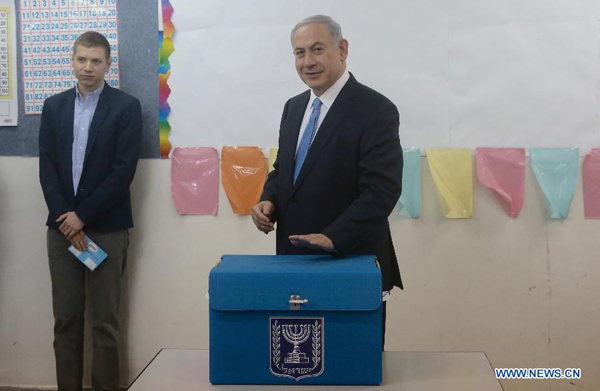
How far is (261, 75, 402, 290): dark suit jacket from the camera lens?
1748 millimetres

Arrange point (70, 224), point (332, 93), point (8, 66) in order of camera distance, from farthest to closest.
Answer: point (8, 66) < point (70, 224) < point (332, 93)

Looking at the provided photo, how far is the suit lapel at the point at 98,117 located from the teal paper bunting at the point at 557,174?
1.90 m

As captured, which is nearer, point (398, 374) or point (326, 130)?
point (398, 374)

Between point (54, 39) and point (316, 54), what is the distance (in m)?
1.77

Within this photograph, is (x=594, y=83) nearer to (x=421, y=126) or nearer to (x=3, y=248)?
(x=421, y=126)

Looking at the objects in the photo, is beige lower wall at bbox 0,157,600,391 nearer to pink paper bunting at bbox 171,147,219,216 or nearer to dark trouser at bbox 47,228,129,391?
pink paper bunting at bbox 171,147,219,216

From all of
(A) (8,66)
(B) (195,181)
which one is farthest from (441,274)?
(A) (8,66)

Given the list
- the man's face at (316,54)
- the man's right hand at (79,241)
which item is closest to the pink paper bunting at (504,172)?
the man's face at (316,54)

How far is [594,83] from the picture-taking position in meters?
2.88

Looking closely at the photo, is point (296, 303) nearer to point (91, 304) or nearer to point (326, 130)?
point (326, 130)

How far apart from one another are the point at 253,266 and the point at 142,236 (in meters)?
1.84

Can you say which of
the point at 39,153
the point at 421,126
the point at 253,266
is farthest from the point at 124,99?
the point at 253,266

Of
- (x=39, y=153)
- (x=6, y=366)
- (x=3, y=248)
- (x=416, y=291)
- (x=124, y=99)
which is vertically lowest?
(x=6, y=366)

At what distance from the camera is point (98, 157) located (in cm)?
287
